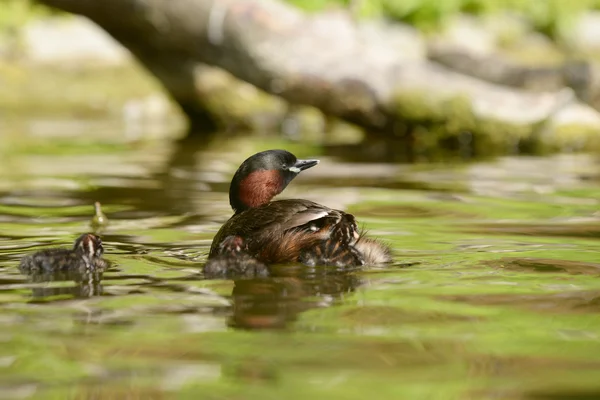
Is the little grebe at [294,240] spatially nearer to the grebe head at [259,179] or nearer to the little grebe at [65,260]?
the grebe head at [259,179]

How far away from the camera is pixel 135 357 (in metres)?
3.35

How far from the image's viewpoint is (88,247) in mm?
4820

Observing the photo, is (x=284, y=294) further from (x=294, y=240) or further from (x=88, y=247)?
(x=88, y=247)

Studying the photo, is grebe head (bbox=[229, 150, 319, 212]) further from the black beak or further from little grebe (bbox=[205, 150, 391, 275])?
little grebe (bbox=[205, 150, 391, 275])

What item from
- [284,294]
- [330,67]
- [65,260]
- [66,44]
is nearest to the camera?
[284,294]

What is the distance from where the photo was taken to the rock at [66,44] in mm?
22281

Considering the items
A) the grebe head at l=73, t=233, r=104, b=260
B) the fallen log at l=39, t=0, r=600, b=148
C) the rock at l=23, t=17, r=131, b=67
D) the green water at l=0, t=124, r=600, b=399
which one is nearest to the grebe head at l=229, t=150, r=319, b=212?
the green water at l=0, t=124, r=600, b=399

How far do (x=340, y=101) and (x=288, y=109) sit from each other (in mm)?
6885

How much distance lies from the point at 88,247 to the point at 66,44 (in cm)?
1844

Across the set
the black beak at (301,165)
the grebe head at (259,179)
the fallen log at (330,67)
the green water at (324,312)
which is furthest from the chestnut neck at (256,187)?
the fallen log at (330,67)

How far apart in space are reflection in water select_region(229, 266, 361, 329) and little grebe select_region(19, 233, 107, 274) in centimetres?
67

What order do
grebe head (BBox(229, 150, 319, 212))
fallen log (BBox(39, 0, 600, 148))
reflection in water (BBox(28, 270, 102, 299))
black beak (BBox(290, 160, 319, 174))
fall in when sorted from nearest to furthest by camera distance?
reflection in water (BBox(28, 270, 102, 299)) < grebe head (BBox(229, 150, 319, 212)) < black beak (BBox(290, 160, 319, 174)) < fallen log (BBox(39, 0, 600, 148))

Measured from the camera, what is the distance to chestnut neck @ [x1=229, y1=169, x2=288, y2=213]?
5.46 m

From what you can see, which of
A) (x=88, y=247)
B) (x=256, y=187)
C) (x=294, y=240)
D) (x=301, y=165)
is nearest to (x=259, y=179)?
(x=256, y=187)
